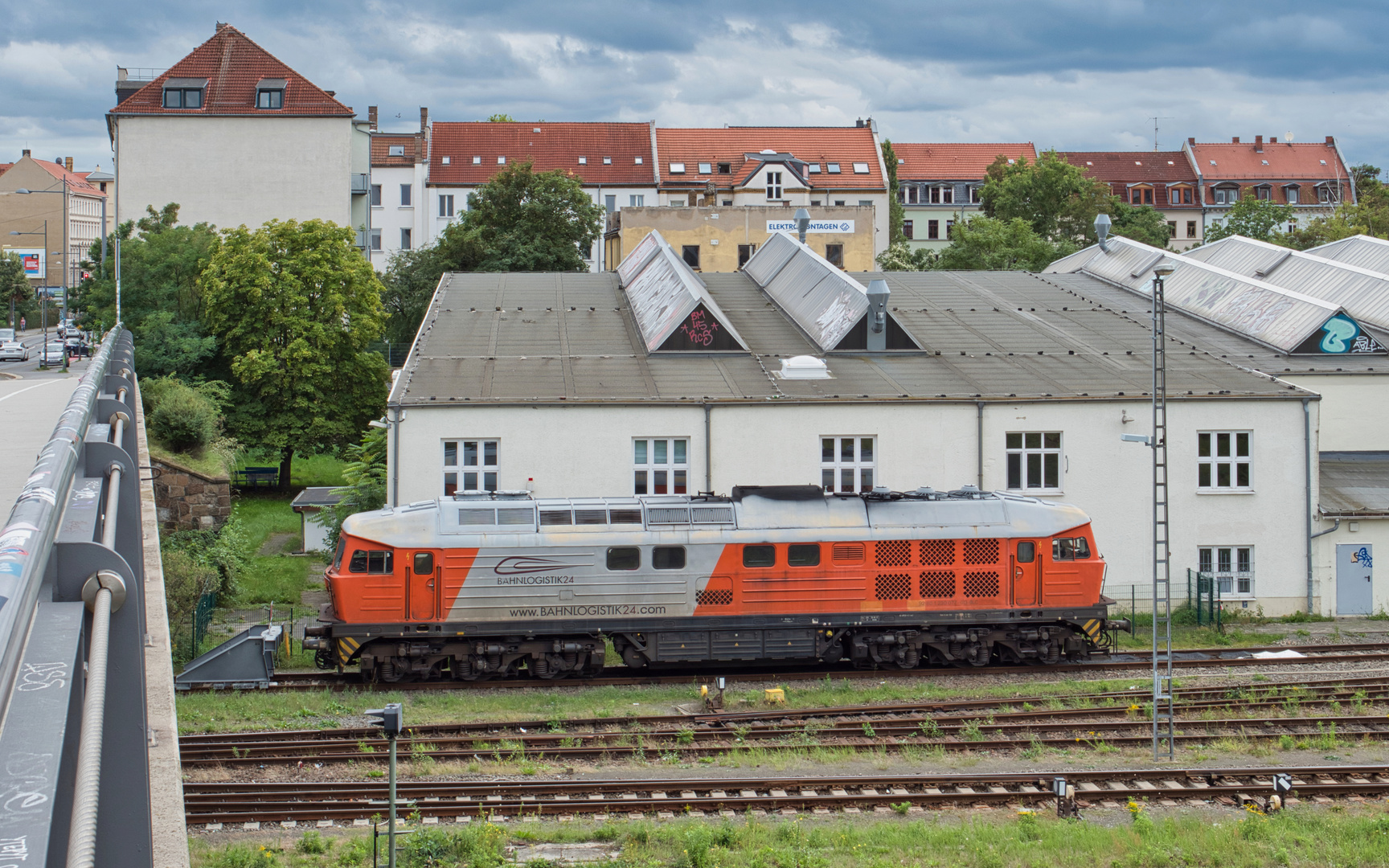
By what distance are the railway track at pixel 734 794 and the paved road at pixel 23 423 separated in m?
4.89

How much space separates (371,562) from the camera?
902 inches

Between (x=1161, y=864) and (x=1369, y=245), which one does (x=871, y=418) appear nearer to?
(x=1161, y=864)

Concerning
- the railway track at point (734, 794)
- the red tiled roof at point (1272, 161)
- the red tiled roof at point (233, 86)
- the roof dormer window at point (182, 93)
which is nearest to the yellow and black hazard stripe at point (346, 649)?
the railway track at point (734, 794)

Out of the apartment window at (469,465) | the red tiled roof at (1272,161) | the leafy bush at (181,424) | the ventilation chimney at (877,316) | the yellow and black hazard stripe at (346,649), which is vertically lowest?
the yellow and black hazard stripe at (346,649)

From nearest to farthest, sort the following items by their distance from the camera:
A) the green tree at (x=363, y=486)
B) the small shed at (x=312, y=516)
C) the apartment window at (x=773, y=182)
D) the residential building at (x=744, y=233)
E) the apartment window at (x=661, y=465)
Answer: the apartment window at (x=661, y=465)
the green tree at (x=363, y=486)
the small shed at (x=312, y=516)
the residential building at (x=744, y=233)
the apartment window at (x=773, y=182)

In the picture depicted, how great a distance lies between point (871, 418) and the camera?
30125 mm

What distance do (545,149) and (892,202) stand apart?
27.6m

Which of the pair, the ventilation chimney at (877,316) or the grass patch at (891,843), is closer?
the grass patch at (891,843)

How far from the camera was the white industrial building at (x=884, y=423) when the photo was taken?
29.2m

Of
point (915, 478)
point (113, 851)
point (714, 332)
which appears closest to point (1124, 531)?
point (915, 478)

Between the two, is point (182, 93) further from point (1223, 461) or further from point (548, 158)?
point (1223, 461)

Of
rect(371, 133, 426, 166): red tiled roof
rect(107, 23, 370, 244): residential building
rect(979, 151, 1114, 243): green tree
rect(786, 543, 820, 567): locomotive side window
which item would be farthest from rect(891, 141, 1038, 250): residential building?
rect(786, 543, 820, 567): locomotive side window

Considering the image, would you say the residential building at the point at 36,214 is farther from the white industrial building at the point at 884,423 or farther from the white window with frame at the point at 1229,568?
the white window with frame at the point at 1229,568

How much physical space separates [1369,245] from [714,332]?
27666mm
